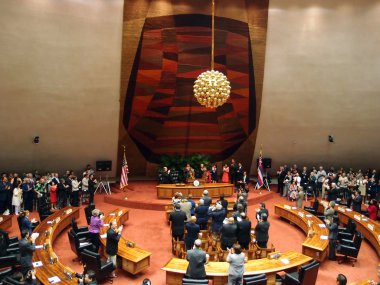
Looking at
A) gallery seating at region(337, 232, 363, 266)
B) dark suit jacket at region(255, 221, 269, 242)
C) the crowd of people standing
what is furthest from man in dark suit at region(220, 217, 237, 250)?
the crowd of people standing

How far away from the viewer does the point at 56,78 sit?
551 inches

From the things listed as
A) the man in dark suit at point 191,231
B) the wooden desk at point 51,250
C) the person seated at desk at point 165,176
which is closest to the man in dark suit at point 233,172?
the person seated at desk at point 165,176

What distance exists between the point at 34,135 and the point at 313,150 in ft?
41.6

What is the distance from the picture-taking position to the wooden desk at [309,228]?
1011 cm

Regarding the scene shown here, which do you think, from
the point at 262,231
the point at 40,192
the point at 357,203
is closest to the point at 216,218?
the point at 262,231

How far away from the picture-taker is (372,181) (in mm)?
16469

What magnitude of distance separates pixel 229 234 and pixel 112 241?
3.06 metres

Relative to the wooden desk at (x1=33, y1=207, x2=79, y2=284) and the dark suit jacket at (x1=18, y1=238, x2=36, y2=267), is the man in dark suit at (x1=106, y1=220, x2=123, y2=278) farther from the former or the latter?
the dark suit jacket at (x1=18, y1=238, x2=36, y2=267)

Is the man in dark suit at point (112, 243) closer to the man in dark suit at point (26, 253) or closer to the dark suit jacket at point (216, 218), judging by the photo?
the man in dark suit at point (26, 253)

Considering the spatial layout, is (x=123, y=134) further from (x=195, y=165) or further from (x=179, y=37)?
(x=179, y=37)

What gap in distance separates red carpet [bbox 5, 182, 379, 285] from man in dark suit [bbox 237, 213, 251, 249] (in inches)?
63.9

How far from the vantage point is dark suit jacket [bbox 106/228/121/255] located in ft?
29.4

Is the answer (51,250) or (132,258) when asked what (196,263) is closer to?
(132,258)

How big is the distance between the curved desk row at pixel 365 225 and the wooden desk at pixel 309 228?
4.24 feet
